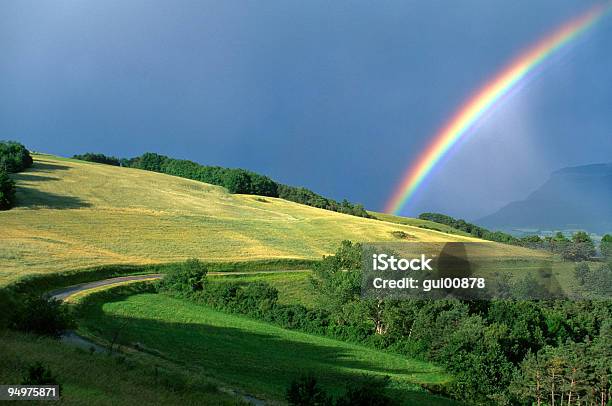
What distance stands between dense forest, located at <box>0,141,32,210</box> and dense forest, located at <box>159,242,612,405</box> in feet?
127

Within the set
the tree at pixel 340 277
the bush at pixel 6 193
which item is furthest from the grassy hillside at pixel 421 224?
the bush at pixel 6 193

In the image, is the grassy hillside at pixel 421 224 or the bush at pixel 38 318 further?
the grassy hillside at pixel 421 224

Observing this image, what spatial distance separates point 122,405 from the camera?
16.9 m

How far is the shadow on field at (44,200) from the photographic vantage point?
81.2m

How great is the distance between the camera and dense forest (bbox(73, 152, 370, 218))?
151000 mm

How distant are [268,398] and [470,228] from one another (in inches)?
6140

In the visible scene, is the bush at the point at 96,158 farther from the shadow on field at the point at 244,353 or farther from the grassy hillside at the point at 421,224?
the shadow on field at the point at 244,353

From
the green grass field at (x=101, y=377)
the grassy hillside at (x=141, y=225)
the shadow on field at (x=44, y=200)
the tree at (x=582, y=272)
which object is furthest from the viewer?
the shadow on field at (x=44, y=200)

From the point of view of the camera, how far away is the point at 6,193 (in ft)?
252

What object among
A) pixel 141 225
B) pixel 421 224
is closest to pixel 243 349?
pixel 141 225

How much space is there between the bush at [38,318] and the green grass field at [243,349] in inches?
132

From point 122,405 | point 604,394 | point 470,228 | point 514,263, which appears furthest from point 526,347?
point 470,228

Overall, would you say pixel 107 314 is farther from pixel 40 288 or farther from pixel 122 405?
pixel 122 405

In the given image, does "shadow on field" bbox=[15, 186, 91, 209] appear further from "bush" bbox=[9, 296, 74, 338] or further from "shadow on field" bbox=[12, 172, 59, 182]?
"bush" bbox=[9, 296, 74, 338]
